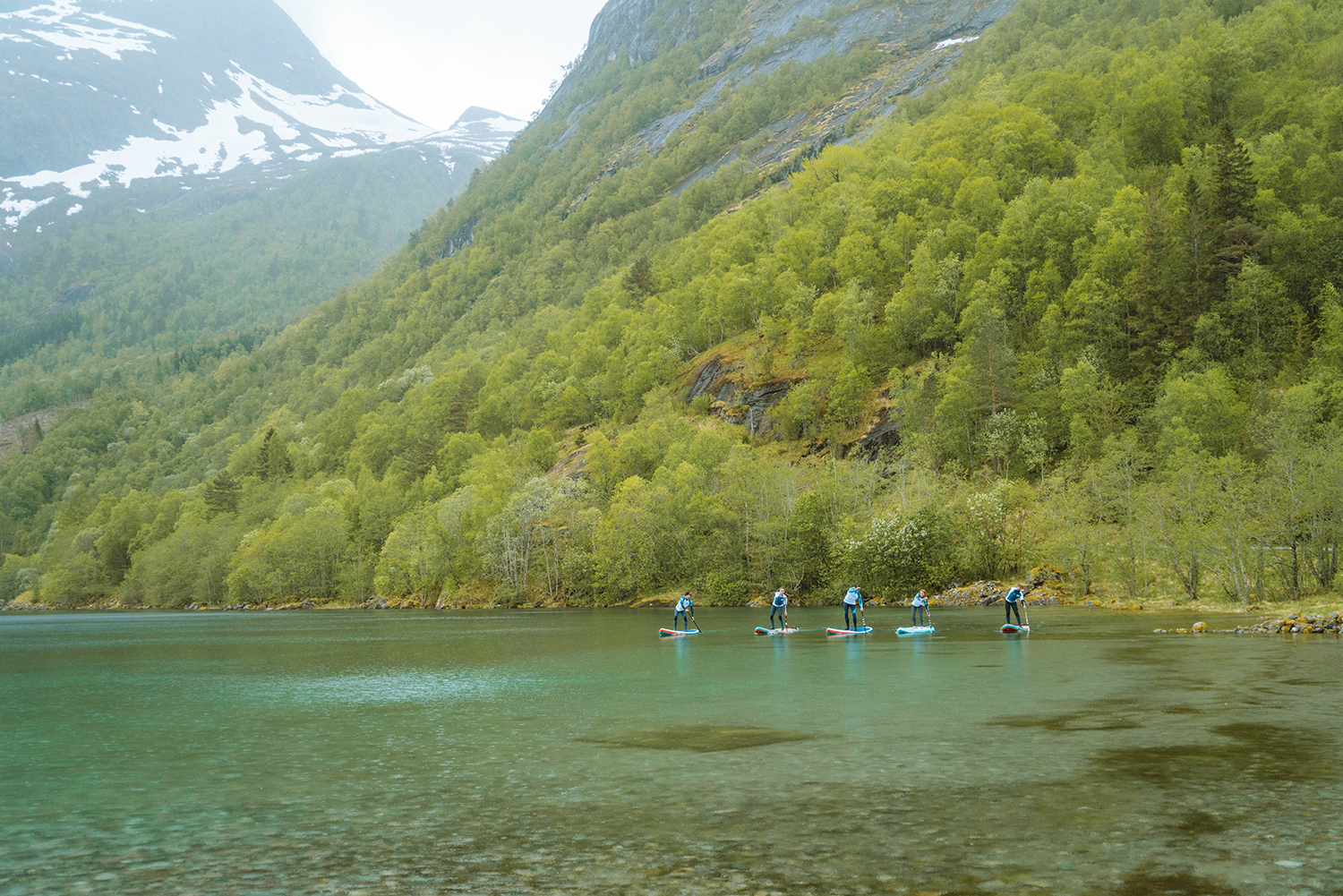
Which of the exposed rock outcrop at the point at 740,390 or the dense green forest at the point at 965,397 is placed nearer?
the dense green forest at the point at 965,397

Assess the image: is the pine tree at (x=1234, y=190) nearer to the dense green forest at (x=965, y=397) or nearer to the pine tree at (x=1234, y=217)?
the pine tree at (x=1234, y=217)

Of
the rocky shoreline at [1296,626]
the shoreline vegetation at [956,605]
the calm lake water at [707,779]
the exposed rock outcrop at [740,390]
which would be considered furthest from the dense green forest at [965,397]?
the calm lake water at [707,779]

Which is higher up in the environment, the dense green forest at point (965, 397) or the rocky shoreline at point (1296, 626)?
the dense green forest at point (965, 397)

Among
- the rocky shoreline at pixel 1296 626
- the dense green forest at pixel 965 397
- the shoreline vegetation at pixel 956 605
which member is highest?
the dense green forest at pixel 965 397

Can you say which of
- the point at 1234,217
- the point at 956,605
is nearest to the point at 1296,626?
the point at 956,605

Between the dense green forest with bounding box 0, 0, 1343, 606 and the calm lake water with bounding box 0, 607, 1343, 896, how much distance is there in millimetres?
41327

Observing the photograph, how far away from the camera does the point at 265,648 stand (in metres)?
62.8

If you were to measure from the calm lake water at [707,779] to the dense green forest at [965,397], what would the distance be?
41.3m

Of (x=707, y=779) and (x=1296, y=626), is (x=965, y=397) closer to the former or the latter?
(x=1296, y=626)

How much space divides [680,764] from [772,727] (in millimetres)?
5118

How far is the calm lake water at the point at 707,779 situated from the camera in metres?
12.3

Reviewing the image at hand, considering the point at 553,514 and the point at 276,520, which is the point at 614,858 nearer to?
the point at 553,514

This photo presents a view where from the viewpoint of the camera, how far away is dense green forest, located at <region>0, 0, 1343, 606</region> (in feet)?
296

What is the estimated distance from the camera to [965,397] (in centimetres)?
11831
